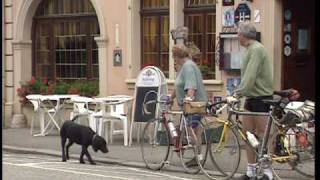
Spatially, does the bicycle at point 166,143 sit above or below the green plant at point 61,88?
below

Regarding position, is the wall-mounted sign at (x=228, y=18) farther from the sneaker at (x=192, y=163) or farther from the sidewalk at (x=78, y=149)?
the sneaker at (x=192, y=163)

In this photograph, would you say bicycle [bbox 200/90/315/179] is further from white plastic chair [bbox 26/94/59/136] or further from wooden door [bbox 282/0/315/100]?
white plastic chair [bbox 26/94/59/136]

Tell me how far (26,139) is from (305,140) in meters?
7.64

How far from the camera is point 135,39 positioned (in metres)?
14.5

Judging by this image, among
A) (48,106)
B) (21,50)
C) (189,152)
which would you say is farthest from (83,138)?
(21,50)

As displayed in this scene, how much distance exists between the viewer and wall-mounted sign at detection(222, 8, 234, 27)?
42.1 feet

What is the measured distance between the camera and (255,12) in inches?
492

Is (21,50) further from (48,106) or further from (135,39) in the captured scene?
(135,39)

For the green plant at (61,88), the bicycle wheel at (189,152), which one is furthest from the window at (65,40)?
the bicycle wheel at (189,152)

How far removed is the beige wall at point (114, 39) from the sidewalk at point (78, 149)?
147cm

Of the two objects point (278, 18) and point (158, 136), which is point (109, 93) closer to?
point (278, 18)

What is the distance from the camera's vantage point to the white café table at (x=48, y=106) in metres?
14.4

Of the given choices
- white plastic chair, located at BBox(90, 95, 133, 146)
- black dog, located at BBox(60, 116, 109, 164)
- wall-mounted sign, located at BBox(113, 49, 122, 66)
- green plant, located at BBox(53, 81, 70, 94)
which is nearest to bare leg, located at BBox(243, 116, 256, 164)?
black dog, located at BBox(60, 116, 109, 164)

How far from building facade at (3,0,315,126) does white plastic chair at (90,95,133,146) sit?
1.39 meters
